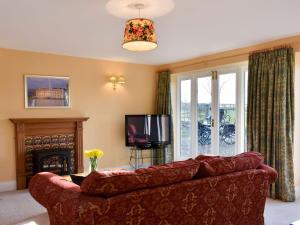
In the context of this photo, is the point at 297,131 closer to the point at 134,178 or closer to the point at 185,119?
the point at 185,119

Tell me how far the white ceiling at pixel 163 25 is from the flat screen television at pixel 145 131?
1.50 m

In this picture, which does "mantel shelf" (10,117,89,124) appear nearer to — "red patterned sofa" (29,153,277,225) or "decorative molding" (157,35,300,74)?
"decorative molding" (157,35,300,74)

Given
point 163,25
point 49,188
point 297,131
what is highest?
point 163,25

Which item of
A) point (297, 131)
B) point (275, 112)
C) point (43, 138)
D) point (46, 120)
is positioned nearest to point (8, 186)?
point (43, 138)

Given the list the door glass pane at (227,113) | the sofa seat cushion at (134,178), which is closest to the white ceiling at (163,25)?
the door glass pane at (227,113)

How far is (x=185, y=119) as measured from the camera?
246 inches

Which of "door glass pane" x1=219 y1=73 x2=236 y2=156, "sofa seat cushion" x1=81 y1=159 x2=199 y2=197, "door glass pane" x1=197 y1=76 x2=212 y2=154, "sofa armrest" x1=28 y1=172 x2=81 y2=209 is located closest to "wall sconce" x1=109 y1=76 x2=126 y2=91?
"door glass pane" x1=197 y1=76 x2=212 y2=154

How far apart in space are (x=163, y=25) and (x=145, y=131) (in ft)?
9.26

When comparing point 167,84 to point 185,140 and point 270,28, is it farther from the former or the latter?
point 270,28

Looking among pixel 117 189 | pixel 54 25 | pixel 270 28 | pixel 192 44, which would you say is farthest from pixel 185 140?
pixel 117 189

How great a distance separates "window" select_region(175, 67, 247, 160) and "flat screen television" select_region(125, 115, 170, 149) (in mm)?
564

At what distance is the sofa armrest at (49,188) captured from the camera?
6.78ft

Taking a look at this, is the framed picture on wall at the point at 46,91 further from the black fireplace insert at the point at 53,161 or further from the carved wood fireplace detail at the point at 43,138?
the black fireplace insert at the point at 53,161

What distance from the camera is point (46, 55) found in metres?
5.14
